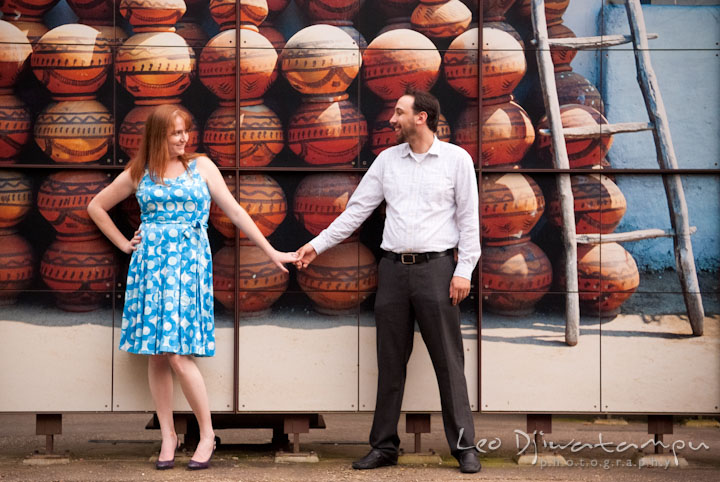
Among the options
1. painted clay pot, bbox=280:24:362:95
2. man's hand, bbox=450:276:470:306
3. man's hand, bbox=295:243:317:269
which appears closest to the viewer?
man's hand, bbox=450:276:470:306

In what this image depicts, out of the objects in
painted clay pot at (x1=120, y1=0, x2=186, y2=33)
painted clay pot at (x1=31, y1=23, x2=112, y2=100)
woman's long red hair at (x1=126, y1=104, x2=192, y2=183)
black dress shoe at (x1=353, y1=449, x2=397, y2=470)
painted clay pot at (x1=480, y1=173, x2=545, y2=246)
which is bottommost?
black dress shoe at (x1=353, y1=449, x2=397, y2=470)

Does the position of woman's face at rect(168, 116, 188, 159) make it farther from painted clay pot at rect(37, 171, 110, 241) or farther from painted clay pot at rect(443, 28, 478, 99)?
painted clay pot at rect(443, 28, 478, 99)

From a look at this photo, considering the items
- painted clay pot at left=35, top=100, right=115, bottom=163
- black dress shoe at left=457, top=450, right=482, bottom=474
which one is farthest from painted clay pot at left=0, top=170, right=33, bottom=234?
black dress shoe at left=457, top=450, right=482, bottom=474

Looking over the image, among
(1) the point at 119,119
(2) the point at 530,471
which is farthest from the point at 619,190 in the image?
(1) the point at 119,119

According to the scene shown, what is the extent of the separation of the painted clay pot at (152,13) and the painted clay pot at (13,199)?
1028 mm

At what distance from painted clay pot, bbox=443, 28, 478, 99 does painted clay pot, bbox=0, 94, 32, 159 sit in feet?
7.52

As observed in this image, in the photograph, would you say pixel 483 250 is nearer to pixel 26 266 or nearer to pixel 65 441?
pixel 26 266

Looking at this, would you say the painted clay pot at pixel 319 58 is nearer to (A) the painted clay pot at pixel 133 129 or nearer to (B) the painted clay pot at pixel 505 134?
(A) the painted clay pot at pixel 133 129

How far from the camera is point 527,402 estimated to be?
17.8 ft

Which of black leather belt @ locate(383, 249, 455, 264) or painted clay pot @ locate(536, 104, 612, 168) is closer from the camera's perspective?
black leather belt @ locate(383, 249, 455, 264)

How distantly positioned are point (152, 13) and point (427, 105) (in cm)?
158

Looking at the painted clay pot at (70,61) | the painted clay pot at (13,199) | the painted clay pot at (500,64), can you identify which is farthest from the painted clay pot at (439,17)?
the painted clay pot at (13,199)

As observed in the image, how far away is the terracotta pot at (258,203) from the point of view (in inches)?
211

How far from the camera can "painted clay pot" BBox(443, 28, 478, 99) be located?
5.38 m
